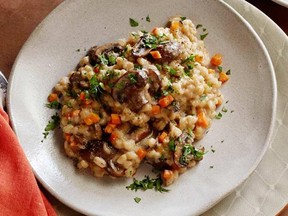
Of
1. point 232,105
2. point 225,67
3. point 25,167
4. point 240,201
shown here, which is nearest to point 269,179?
point 240,201

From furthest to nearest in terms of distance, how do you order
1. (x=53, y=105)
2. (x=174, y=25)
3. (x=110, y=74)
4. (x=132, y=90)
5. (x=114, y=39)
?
(x=114, y=39), (x=174, y=25), (x=53, y=105), (x=110, y=74), (x=132, y=90)

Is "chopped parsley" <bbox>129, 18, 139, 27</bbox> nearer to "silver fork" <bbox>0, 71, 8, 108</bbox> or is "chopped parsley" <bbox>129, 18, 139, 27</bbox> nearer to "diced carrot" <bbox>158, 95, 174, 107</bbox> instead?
"diced carrot" <bbox>158, 95, 174, 107</bbox>

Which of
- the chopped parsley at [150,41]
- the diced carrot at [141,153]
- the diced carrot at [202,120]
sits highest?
the chopped parsley at [150,41]

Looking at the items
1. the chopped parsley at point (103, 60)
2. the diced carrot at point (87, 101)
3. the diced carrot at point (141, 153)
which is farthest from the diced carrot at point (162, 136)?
the chopped parsley at point (103, 60)

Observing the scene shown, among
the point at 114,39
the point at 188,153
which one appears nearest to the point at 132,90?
the point at 188,153

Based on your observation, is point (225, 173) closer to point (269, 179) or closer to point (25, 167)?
point (269, 179)

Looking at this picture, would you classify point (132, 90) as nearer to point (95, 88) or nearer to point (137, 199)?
point (95, 88)

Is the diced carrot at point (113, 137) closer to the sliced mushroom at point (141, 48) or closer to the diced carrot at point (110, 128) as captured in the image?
the diced carrot at point (110, 128)

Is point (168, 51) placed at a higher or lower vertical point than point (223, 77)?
higher

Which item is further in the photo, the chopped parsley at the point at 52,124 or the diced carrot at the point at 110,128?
the chopped parsley at the point at 52,124
